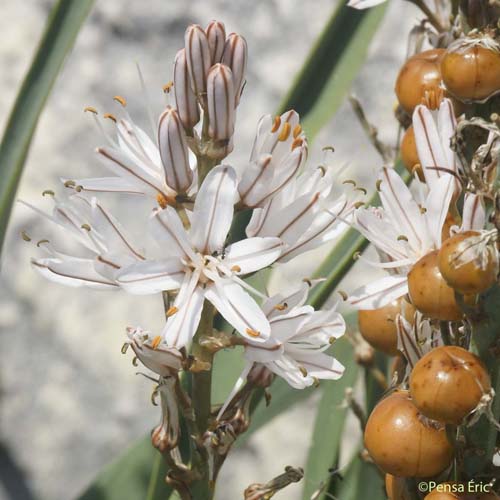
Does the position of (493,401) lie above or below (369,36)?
below

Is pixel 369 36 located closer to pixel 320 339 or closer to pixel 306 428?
pixel 320 339

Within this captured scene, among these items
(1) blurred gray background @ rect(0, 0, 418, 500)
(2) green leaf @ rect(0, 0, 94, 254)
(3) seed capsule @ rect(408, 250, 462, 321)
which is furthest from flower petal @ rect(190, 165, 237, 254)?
(1) blurred gray background @ rect(0, 0, 418, 500)

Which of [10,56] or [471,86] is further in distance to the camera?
[10,56]

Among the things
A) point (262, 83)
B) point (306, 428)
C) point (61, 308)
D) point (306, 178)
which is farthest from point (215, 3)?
point (306, 178)

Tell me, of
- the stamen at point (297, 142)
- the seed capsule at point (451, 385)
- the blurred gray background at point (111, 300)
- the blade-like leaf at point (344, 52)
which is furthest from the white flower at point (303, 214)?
the blurred gray background at point (111, 300)

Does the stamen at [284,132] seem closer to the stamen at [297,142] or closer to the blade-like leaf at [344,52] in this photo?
the stamen at [297,142]

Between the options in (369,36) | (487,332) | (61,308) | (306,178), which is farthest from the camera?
(61,308)
